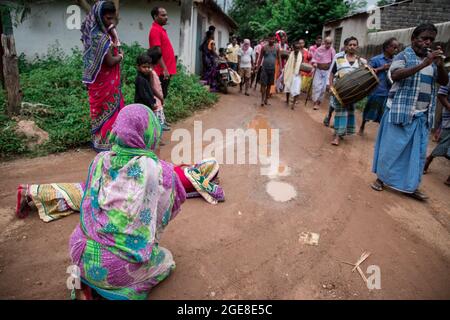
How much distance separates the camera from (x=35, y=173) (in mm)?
3916

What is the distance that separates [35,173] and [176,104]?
11.5 feet

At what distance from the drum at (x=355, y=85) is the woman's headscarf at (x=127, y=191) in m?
4.21

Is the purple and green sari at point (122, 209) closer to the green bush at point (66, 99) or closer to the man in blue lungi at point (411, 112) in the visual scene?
the man in blue lungi at point (411, 112)

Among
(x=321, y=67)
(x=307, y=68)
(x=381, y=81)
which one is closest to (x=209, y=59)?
(x=307, y=68)

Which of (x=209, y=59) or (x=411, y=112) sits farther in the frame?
(x=209, y=59)

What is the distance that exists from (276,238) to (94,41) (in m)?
3.09

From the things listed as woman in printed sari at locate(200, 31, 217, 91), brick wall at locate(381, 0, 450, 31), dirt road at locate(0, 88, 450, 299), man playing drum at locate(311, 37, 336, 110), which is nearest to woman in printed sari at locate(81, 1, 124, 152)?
dirt road at locate(0, 88, 450, 299)

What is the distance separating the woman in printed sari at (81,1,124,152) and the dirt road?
0.64 meters

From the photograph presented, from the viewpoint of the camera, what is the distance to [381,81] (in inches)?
238

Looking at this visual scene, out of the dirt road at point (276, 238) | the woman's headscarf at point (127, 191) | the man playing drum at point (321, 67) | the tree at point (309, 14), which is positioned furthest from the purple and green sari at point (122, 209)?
the tree at point (309, 14)

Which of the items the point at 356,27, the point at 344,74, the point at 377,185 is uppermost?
the point at 356,27

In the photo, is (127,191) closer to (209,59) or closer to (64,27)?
(209,59)
